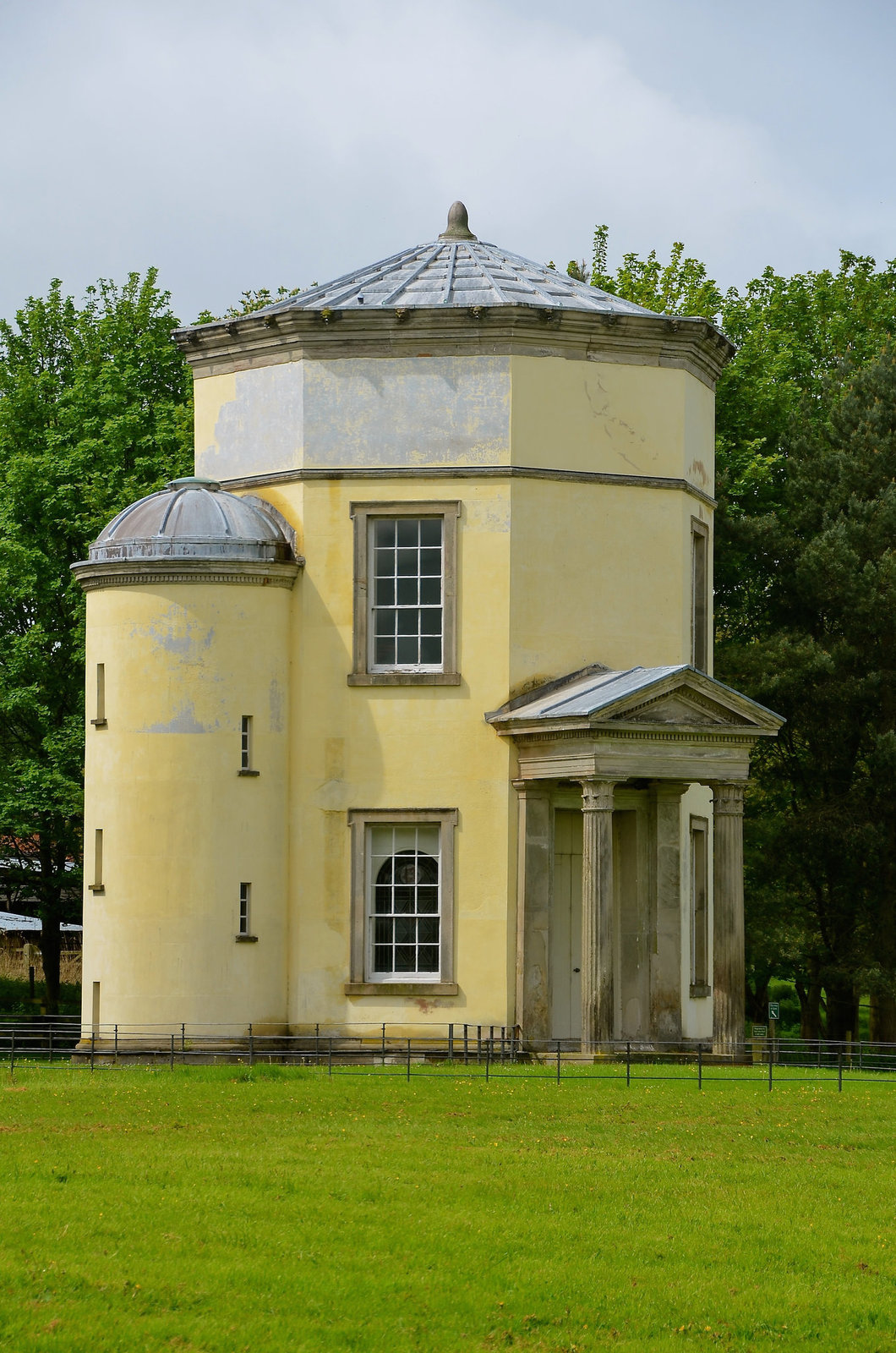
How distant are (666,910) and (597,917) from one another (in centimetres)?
292

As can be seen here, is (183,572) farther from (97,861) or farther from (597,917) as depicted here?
(597,917)

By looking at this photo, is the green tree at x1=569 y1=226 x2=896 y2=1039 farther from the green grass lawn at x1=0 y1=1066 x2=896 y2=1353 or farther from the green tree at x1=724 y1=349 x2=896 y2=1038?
the green grass lawn at x1=0 y1=1066 x2=896 y2=1353

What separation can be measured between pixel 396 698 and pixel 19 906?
98.3ft

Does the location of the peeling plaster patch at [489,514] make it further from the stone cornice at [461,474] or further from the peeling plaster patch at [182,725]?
the peeling plaster patch at [182,725]

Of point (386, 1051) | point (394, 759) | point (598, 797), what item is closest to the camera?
point (598, 797)

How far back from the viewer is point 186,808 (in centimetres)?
2831

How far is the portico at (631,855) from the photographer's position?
88.6ft

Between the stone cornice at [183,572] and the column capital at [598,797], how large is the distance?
5.58 metres

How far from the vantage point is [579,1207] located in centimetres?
1600

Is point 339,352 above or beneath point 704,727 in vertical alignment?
above

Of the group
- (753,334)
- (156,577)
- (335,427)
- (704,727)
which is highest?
(753,334)

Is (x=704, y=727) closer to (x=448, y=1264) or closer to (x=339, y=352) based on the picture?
(x=339, y=352)

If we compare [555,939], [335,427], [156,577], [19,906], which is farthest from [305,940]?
[19,906]

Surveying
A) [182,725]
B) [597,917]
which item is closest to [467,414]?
[182,725]
